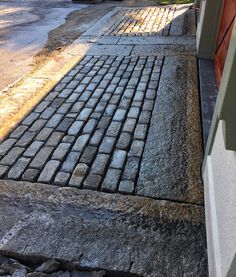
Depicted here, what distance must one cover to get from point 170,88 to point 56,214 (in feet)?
8.75

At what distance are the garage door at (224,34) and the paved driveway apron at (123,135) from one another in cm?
40

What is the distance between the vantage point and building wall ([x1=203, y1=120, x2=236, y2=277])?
1636 mm

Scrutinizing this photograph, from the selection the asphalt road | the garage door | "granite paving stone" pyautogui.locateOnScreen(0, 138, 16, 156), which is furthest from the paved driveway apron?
the asphalt road

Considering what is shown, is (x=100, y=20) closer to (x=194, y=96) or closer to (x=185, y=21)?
(x=185, y=21)

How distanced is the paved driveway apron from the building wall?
196 mm

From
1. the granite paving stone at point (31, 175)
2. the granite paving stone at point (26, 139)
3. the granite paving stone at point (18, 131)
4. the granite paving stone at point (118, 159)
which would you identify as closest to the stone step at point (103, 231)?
the granite paving stone at point (31, 175)

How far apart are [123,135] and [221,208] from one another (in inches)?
65.4

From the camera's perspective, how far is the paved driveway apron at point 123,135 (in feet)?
8.70

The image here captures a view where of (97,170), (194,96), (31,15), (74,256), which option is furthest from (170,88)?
(31,15)

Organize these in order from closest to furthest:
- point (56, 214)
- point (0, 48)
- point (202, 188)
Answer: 1. point (56, 214)
2. point (202, 188)
3. point (0, 48)

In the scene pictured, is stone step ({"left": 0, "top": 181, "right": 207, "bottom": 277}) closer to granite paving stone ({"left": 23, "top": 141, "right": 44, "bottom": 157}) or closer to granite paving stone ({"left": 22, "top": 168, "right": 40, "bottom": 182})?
granite paving stone ({"left": 22, "top": 168, "right": 40, "bottom": 182})

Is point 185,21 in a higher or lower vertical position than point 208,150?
lower

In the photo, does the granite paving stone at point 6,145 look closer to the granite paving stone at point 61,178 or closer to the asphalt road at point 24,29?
the granite paving stone at point 61,178

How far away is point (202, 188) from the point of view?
2.61 meters
